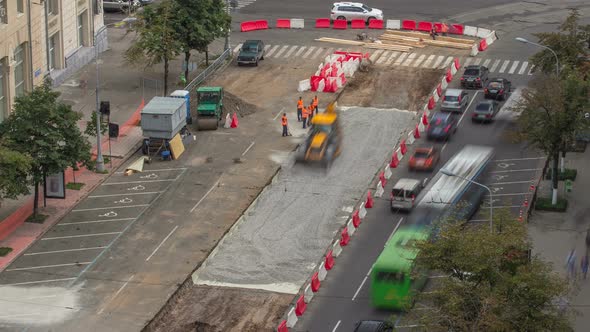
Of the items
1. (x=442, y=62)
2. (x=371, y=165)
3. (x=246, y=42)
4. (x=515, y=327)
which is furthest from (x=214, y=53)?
(x=515, y=327)

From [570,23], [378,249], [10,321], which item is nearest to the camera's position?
[10,321]

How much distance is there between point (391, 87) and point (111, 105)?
19.9 meters

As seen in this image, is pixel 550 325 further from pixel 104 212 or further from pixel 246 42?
pixel 246 42

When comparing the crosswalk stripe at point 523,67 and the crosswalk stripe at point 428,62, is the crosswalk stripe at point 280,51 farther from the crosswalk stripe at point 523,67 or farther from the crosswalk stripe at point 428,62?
the crosswalk stripe at point 523,67

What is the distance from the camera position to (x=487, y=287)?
52688 mm

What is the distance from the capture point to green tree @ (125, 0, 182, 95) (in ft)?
301

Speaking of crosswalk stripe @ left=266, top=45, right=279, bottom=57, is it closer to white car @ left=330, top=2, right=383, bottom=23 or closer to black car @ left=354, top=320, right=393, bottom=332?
white car @ left=330, top=2, right=383, bottom=23

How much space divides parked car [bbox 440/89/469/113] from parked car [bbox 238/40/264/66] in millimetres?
17016

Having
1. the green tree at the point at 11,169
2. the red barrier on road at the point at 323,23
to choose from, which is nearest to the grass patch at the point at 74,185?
the green tree at the point at 11,169

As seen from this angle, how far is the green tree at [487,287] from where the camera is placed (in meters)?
51.7

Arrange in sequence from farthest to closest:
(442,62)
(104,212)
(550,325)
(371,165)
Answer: (442,62) < (371,165) < (104,212) < (550,325)

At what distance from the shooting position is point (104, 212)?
74250 millimetres

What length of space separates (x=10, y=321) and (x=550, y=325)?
25421mm

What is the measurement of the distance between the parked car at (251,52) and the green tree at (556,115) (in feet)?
98.7
